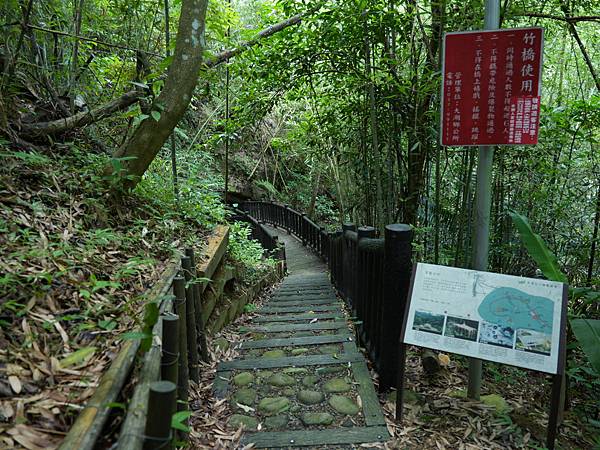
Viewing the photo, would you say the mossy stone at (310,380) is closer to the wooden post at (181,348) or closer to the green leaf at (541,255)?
the wooden post at (181,348)

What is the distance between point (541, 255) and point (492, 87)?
1.09 meters

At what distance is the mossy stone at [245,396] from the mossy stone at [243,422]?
128 millimetres

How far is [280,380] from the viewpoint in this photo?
8.48 feet

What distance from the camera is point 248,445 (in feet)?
6.42

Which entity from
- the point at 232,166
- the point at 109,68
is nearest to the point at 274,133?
the point at 232,166

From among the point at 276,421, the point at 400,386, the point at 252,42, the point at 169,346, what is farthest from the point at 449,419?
the point at 252,42

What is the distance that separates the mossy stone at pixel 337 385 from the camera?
2.46 metres

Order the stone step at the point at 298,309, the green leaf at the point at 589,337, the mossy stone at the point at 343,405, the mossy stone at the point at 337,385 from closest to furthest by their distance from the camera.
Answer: the green leaf at the point at 589,337 < the mossy stone at the point at 343,405 < the mossy stone at the point at 337,385 < the stone step at the point at 298,309

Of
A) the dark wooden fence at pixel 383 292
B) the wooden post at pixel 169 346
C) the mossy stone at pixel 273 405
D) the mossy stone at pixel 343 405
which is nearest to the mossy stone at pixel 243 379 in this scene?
the mossy stone at pixel 273 405

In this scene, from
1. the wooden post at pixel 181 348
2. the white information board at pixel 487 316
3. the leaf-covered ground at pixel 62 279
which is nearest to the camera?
the leaf-covered ground at pixel 62 279

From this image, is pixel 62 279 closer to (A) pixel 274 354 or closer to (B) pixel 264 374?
(B) pixel 264 374

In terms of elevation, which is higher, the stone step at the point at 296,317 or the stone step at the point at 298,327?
the stone step at the point at 298,327

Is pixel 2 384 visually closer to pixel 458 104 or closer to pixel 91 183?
pixel 91 183

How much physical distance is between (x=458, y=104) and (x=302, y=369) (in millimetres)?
2091
